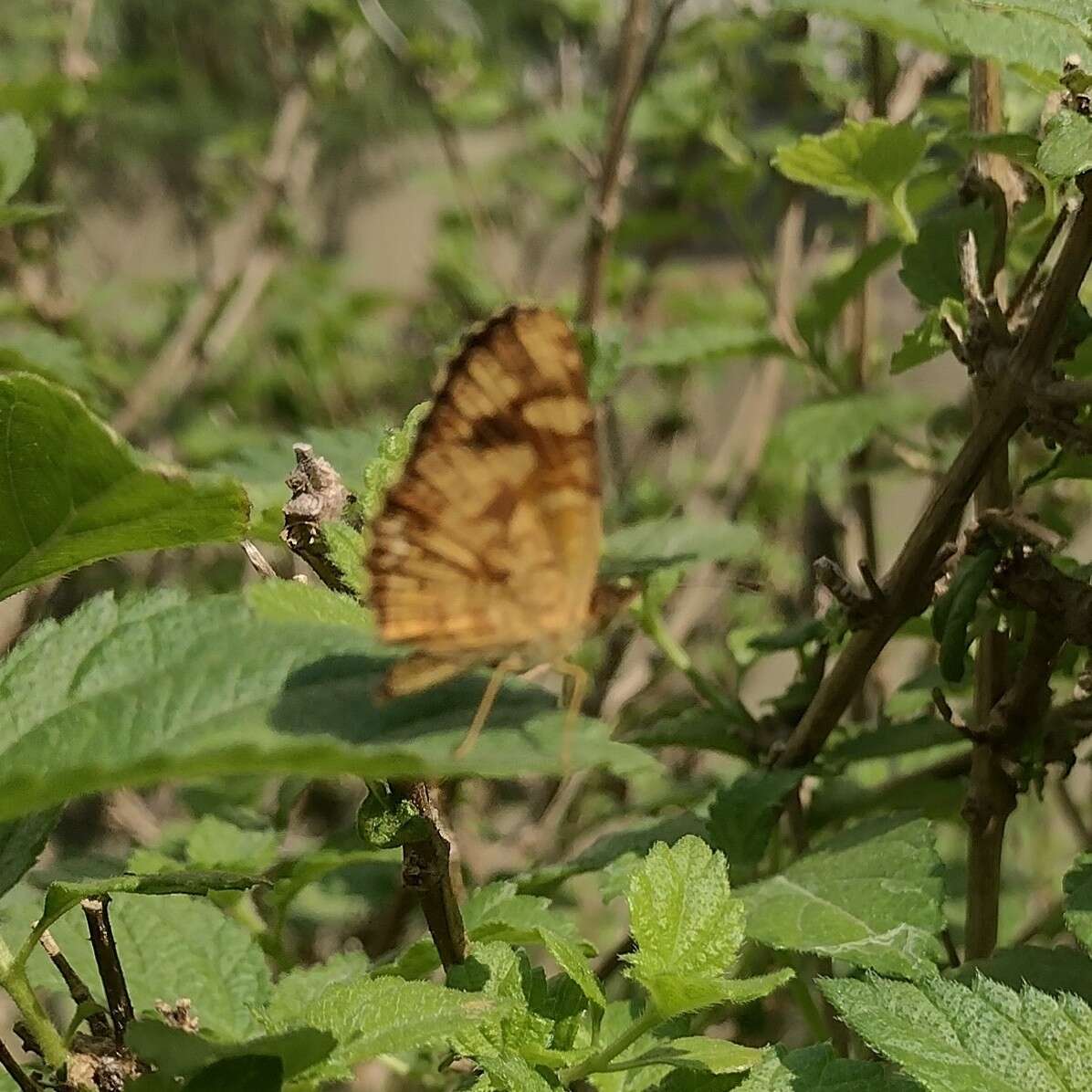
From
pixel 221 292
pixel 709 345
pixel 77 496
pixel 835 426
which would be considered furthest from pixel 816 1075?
pixel 221 292

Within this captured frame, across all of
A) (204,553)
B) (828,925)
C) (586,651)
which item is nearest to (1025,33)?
(828,925)

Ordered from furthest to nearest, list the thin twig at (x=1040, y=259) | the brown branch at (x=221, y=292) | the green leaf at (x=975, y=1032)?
the brown branch at (x=221, y=292), the thin twig at (x=1040, y=259), the green leaf at (x=975, y=1032)

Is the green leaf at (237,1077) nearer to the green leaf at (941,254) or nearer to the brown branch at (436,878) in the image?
the brown branch at (436,878)

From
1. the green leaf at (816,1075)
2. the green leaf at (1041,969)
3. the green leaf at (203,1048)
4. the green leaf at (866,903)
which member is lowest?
the green leaf at (1041,969)

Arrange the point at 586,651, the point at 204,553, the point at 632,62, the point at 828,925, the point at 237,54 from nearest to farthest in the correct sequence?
the point at 828,925 → the point at 632,62 → the point at 586,651 → the point at 204,553 → the point at 237,54

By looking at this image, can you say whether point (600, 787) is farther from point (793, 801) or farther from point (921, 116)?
point (921, 116)

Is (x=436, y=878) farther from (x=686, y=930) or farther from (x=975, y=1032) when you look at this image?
(x=975, y=1032)

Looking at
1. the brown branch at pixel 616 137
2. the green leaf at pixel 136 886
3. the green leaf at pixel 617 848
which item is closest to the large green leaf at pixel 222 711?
the green leaf at pixel 136 886
